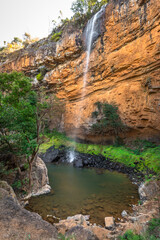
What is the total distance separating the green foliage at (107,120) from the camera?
51.8 feet

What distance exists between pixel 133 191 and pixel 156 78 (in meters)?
10.4

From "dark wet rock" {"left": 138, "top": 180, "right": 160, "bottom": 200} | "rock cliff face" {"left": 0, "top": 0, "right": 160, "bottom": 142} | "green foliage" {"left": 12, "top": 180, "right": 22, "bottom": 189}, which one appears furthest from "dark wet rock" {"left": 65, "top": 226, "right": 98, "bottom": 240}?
"rock cliff face" {"left": 0, "top": 0, "right": 160, "bottom": 142}

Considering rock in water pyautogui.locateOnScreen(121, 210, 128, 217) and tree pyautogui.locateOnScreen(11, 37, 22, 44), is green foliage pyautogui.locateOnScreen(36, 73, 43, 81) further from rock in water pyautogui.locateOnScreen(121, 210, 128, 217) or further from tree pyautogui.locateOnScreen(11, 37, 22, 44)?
rock in water pyautogui.locateOnScreen(121, 210, 128, 217)

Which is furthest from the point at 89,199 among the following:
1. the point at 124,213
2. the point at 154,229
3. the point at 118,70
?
the point at 118,70

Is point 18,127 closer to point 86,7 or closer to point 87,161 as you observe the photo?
point 87,161

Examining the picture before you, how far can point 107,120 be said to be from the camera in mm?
16484

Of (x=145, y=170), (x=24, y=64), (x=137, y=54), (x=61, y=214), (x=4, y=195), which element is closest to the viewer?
(x=4, y=195)

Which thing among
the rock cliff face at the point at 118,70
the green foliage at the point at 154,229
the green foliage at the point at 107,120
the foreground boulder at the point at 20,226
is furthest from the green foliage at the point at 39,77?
the green foliage at the point at 154,229

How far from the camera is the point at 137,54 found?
14102mm

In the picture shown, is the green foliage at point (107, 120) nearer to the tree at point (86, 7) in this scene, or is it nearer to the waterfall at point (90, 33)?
the waterfall at point (90, 33)

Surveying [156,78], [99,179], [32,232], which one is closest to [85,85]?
[156,78]

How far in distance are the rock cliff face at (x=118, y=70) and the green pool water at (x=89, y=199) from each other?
26.1ft

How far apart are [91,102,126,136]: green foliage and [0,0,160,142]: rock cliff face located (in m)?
0.74

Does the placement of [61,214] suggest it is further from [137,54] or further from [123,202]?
[137,54]
